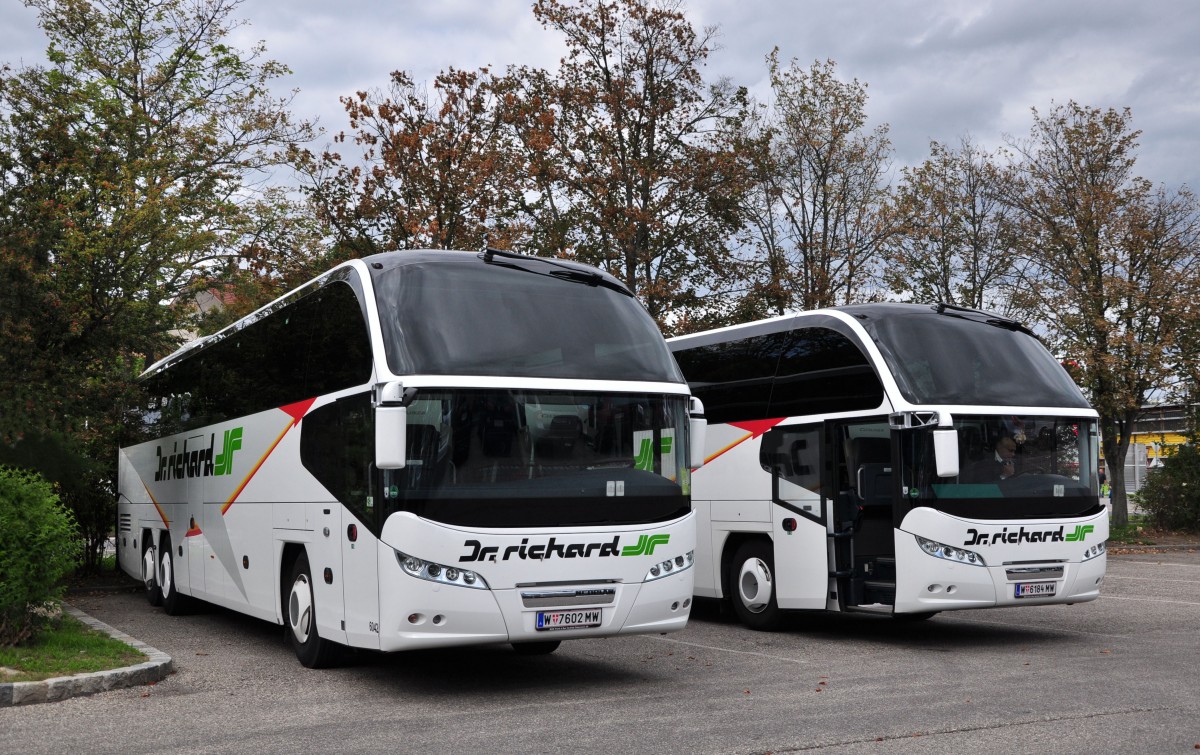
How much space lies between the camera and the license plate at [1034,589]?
39.1ft

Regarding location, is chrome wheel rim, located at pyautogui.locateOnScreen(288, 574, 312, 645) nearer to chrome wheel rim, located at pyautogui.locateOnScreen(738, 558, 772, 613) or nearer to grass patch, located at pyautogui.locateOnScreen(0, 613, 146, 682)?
grass patch, located at pyautogui.locateOnScreen(0, 613, 146, 682)

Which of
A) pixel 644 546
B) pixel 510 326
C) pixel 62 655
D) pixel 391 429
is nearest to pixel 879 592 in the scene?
pixel 644 546

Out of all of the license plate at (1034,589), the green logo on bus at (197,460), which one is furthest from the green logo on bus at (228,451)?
the license plate at (1034,589)

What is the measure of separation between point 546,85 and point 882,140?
30.9ft

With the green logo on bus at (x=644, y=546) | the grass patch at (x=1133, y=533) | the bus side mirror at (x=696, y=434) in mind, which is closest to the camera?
the green logo on bus at (x=644, y=546)

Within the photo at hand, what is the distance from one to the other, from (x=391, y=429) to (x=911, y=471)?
5425 millimetres

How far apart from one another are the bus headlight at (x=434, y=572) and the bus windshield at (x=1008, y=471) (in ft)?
15.6

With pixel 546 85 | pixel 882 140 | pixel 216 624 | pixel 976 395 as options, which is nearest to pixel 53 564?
pixel 216 624

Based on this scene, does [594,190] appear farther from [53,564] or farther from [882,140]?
[53,564]

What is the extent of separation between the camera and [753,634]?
13594mm

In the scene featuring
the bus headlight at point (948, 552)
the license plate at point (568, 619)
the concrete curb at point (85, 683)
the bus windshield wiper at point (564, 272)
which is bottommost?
the concrete curb at point (85, 683)

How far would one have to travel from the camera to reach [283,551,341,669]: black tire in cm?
1070

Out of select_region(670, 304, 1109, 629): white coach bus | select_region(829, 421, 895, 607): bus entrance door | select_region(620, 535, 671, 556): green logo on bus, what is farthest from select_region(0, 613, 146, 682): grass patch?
select_region(829, 421, 895, 607): bus entrance door

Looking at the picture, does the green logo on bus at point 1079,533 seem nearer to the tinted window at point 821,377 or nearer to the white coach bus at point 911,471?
the white coach bus at point 911,471
